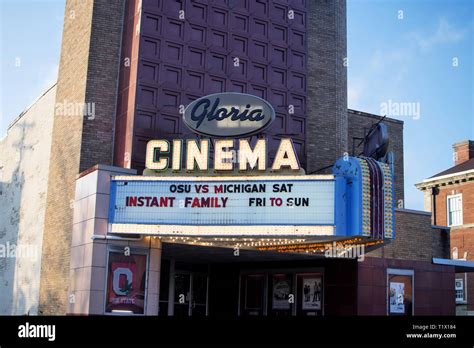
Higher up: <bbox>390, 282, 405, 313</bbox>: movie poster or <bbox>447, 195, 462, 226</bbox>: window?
<bbox>447, 195, 462, 226</bbox>: window

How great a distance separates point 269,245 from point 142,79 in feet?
22.8

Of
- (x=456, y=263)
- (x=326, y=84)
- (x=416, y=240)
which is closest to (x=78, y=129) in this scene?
(x=326, y=84)

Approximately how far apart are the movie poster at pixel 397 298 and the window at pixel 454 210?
23.6m

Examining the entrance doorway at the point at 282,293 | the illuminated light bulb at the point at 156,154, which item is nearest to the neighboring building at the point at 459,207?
the entrance doorway at the point at 282,293

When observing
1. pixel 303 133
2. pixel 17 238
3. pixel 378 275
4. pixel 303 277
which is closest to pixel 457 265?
pixel 378 275

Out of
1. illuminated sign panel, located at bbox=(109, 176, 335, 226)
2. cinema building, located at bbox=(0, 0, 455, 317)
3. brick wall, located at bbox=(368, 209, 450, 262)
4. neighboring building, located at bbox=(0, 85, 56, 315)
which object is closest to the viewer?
illuminated sign panel, located at bbox=(109, 176, 335, 226)

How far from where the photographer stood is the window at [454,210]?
161 ft

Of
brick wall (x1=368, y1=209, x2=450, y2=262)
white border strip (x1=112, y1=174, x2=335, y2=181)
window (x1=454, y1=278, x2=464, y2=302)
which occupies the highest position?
white border strip (x1=112, y1=174, x2=335, y2=181)

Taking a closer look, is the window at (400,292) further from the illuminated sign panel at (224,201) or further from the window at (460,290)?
the window at (460,290)

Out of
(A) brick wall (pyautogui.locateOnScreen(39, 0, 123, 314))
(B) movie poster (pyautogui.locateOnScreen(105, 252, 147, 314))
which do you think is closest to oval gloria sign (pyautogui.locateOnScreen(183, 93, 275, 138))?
(A) brick wall (pyautogui.locateOnScreen(39, 0, 123, 314))

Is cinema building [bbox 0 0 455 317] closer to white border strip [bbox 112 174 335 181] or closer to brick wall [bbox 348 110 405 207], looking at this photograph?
white border strip [bbox 112 174 335 181]

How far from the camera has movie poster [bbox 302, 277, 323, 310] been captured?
26.5m

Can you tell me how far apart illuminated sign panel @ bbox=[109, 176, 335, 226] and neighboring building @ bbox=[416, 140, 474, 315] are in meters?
27.7

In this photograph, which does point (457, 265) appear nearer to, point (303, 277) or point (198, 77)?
point (303, 277)
